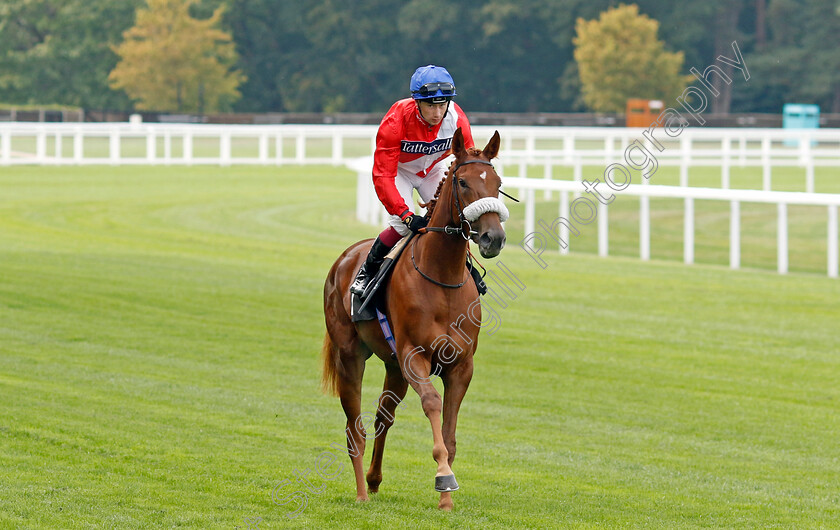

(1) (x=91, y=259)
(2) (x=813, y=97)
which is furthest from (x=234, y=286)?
(2) (x=813, y=97)

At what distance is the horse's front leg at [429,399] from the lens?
5.42 metres

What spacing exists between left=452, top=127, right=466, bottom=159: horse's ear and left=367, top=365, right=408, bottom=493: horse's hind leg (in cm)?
129

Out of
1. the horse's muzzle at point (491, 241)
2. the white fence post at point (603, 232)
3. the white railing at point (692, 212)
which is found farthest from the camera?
the white fence post at point (603, 232)

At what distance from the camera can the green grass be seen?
6090 mm

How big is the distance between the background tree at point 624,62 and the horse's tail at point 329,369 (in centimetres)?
5085

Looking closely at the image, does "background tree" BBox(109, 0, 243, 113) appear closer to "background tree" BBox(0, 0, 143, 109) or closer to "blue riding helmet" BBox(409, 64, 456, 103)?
"background tree" BBox(0, 0, 143, 109)

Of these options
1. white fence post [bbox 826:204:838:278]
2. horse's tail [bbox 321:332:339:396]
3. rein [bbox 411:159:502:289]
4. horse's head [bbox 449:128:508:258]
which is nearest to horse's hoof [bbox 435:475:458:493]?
rein [bbox 411:159:502:289]

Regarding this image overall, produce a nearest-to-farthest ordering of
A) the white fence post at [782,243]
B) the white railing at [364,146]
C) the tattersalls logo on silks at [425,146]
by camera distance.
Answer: the tattersalls logo on silks at [425,146], the white fence post at [782,243], the white railing at [364,146]

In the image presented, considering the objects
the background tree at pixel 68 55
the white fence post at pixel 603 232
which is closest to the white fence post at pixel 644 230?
the white fence post at pixel 603 232

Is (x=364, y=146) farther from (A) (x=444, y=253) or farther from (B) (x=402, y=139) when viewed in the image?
(A) (x=444, y=253)

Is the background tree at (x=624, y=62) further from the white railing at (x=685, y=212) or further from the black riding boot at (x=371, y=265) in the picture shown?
the black riding boot at (x=371, y=265)

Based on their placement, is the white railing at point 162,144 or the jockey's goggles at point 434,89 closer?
the jockey's goggles at point 434,89

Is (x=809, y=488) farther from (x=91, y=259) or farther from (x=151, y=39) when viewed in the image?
(x=151, y=39)

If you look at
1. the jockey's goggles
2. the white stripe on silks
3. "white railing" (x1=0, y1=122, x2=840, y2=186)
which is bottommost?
the white stripe on silks
